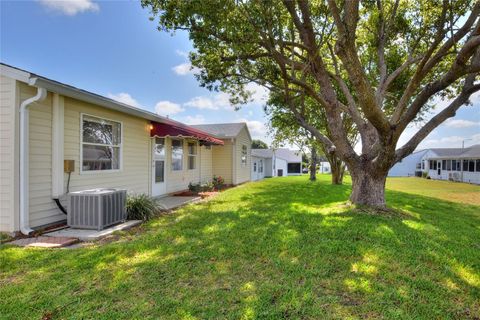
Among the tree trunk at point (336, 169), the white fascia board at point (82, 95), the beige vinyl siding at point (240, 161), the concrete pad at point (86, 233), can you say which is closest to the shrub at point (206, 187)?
the beige vinyl siding at point (240, 161)

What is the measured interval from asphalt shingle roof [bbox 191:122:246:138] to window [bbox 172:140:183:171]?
16.7 ft

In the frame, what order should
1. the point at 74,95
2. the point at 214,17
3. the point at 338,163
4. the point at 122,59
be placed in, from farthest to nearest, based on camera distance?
the point at 338,163 → the point at 122,59 → the point at 214,17 → the point at 74,95

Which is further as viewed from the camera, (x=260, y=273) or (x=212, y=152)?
(x=212, y=152)

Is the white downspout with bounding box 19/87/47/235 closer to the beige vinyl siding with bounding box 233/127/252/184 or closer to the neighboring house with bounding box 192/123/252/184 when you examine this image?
the neighboring house with bounding box 192/123/252/184

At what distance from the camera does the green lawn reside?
2789 mm

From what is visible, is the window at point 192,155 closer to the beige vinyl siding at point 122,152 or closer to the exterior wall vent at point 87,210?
the beige vinyl siding at point 122,152

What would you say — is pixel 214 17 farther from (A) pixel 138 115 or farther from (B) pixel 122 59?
(B) pixel 122 59

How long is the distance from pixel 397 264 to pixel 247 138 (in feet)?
60.3


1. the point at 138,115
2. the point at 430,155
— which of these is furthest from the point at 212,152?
the point at 430,155

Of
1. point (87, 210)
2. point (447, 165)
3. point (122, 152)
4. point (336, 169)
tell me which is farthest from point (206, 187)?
point (447, 165)

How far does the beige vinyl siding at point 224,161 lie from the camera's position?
17844 millimetres

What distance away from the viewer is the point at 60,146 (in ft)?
20.3

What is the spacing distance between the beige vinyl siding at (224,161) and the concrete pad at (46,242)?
1266 cm

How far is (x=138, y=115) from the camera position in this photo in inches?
346
